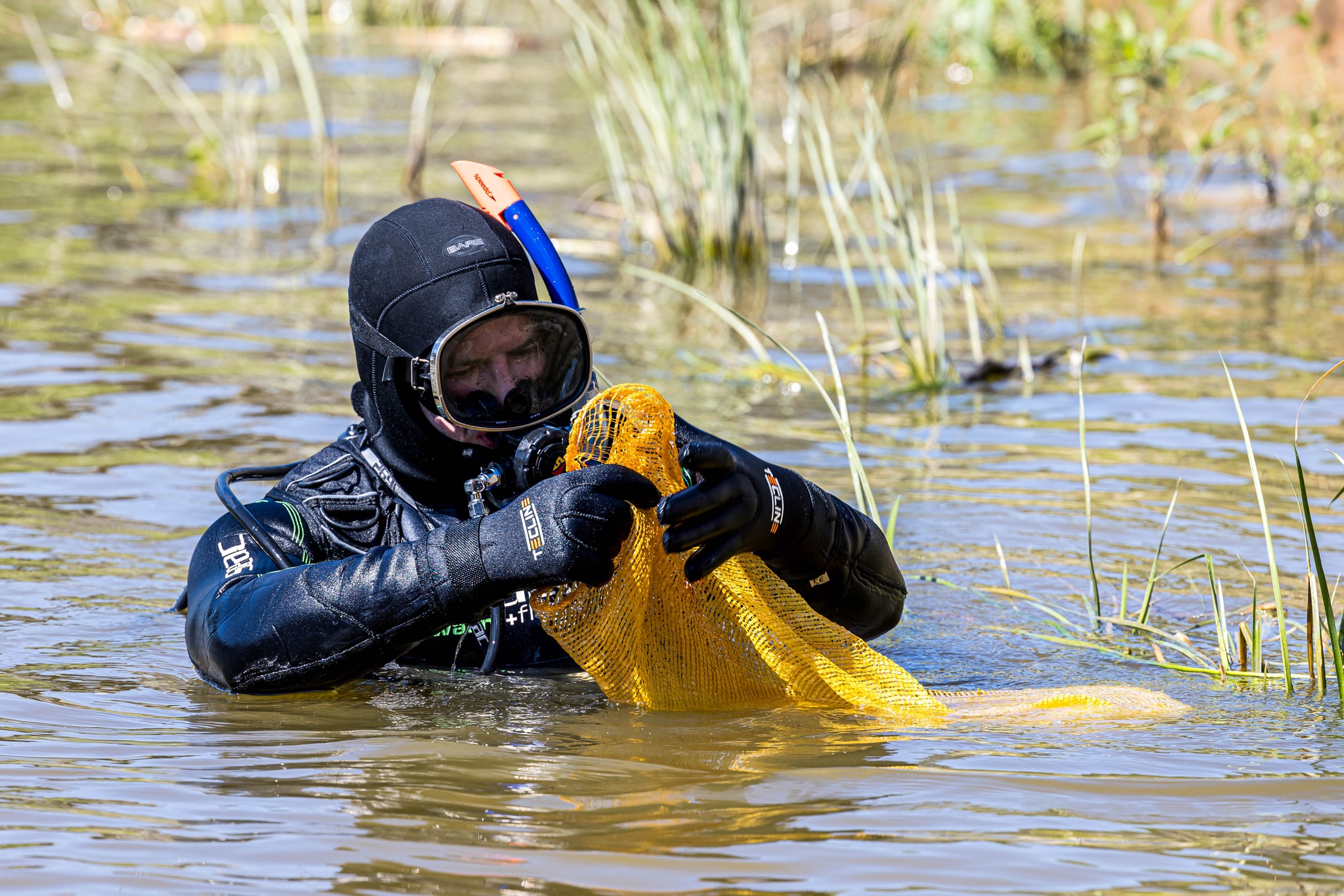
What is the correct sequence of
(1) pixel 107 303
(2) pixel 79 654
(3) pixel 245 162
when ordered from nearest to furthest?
(2) pixel 79 654 < (1) pixel 107 303 < (3) pixel 245 162

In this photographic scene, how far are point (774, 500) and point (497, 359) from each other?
63 centimetres

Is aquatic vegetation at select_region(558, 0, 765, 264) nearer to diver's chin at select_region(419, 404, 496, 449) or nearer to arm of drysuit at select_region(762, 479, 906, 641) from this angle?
diver's chin at select_region(419, 404, 496, 449)

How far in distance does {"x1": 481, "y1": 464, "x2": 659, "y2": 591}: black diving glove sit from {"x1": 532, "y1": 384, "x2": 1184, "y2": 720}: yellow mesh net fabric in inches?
7.3

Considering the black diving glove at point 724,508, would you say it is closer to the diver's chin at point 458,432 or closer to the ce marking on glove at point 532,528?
the ce marking on glove at point 532,528

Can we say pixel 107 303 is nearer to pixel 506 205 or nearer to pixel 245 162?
pixel 245 162

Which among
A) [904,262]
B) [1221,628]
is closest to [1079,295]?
[904,262]

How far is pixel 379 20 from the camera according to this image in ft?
61.0

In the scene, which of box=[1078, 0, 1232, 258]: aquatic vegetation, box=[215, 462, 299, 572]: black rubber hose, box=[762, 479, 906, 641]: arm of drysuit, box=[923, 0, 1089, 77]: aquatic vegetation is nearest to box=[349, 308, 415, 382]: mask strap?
box=[215, 462, 299, 572]: black rubber hose

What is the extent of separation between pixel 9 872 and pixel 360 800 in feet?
1.67

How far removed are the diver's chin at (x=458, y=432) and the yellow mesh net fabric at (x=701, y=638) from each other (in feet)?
0.92

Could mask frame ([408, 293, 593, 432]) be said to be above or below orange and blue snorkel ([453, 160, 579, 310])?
below

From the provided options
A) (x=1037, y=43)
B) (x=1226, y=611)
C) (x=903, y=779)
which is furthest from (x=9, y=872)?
(x=1037, y=43)

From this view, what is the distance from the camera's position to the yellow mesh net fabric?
9.33 feet

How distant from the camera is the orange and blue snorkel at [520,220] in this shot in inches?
121
